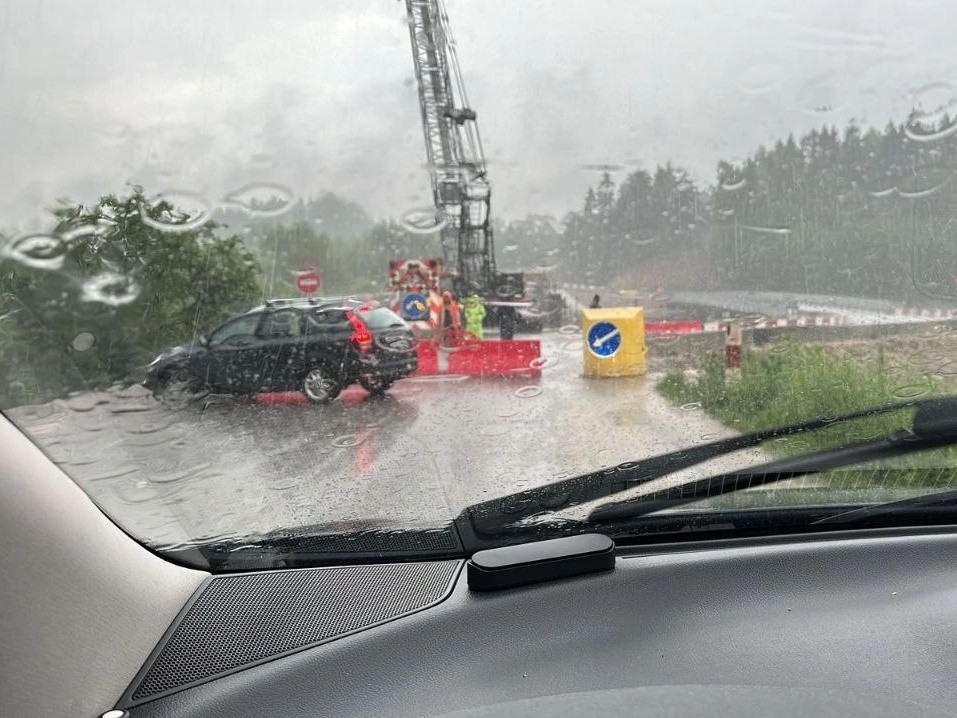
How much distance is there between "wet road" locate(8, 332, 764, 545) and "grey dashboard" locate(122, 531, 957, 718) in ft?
0.99

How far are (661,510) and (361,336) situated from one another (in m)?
1.26

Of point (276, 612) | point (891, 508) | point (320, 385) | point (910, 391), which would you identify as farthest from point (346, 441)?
point (910, 391)

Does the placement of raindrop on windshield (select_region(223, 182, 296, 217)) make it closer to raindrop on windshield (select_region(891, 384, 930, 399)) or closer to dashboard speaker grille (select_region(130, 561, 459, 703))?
dashboard speaker grille (select_region(130, 561, 459, 703))

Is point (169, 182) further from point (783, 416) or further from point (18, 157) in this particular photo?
point (783, 416)

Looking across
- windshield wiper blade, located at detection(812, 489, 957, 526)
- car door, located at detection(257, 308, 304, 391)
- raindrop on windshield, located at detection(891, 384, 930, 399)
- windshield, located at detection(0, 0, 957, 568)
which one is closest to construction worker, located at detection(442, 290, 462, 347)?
windshield, located at detection(0, 0, 957, 568)

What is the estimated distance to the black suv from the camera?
297 cm

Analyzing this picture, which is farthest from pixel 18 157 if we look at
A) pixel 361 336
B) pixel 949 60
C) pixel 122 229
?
pixel 949 60

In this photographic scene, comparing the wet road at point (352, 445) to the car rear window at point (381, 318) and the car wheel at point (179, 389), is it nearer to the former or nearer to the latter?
the car wheel at point (179, 389)

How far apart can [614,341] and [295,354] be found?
4.28 ft

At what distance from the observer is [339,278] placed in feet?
10.3

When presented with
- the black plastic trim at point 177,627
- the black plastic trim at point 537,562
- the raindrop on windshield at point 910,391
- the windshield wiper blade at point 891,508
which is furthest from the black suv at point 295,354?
the raindrop on windshield at point 910,391

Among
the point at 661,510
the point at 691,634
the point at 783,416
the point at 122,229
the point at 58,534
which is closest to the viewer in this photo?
the point at 58,534

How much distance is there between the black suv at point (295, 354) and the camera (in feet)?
9.73

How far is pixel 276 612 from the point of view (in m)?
2.57
